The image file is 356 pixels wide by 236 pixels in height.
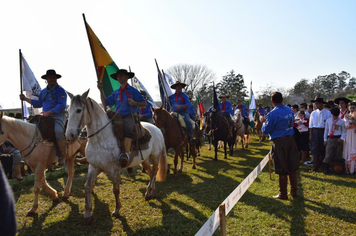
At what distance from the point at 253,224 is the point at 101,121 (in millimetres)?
3488

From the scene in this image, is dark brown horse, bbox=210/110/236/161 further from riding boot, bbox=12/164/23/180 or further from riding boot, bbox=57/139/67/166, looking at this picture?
riding boot, bbox=12/164/23/180

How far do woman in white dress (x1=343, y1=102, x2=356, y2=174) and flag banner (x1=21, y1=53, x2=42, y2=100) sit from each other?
962 cm

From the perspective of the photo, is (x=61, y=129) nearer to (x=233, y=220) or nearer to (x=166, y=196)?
(x=166, y=196)

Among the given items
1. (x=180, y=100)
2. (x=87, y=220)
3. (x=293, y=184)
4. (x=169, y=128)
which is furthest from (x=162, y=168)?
(x=293, y=184)

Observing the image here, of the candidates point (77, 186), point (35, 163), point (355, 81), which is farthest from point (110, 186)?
point (355, 81)

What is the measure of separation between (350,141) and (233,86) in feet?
168

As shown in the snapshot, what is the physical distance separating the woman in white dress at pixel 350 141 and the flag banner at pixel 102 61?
24.0 ft

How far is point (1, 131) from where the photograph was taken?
453 cm

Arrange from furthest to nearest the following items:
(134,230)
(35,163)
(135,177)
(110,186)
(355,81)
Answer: (355,81) → (135,177) → (110,186) → (35,163) → (134,230)

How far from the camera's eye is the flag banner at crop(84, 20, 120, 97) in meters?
5.39

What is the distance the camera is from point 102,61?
18.6 feet

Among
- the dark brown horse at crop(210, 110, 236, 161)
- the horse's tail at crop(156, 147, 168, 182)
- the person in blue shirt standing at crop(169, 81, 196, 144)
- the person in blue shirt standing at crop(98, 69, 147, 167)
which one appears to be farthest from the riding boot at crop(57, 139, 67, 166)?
the dark brown horse at crop(210, 110, 236, 161)

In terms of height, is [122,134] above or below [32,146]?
above

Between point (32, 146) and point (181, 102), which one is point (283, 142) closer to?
point (181, 102)
